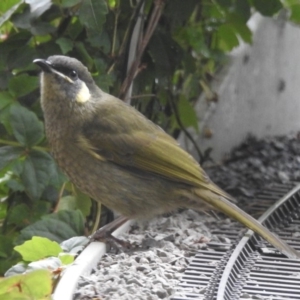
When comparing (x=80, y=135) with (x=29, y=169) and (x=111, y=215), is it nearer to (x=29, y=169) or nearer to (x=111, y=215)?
(x=29, y=169)

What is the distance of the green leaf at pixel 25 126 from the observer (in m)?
4.47

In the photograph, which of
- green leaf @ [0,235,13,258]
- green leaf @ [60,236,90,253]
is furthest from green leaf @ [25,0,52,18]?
green leaf @ [60,236,90,253]

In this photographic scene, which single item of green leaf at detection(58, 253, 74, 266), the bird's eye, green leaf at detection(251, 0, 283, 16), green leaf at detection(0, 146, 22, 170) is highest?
green leaf at detection(251, 0, 283, 16)

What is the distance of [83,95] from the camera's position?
178 inches

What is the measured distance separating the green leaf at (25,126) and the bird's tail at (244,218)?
86 centimetres

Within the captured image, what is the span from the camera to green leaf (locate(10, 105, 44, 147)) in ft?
14.7

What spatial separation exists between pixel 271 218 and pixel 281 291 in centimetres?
108

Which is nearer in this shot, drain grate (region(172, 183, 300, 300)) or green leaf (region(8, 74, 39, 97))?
drain grate (region(172, 183, 300, 300))

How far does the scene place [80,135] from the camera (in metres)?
4.48

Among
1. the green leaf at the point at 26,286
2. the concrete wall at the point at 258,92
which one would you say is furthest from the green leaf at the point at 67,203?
the green leaf at the point at 26,286

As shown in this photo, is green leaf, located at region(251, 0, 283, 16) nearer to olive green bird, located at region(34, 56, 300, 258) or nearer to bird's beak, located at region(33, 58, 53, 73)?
olive green bird, located at region(34, 56, 300, 258)

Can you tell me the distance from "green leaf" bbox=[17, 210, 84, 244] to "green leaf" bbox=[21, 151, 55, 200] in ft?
0.52

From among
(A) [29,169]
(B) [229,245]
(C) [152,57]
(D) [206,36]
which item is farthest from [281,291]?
(D) [206,36]

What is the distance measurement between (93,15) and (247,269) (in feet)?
4.80
